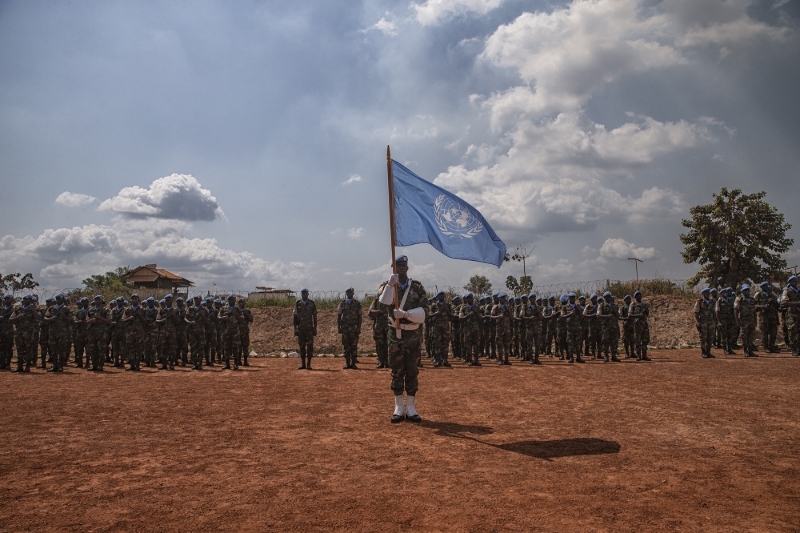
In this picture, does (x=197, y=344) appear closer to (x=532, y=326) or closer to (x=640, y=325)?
(x=532, y=326)

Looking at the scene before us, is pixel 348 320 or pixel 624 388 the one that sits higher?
pixel 348 320

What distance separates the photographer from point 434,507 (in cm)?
433

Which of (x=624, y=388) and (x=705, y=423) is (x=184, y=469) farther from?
(x=624, y=388)

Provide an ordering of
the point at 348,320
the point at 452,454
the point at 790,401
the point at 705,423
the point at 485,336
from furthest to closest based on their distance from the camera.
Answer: the point at 485,336 → the point at 348,320 → the point at 790,401 → the point at 705,423 → the point at 452,454

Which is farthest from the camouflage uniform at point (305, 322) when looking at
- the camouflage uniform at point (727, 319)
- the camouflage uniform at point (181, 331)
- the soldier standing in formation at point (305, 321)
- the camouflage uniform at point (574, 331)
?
the camouflage uniform at point (727, 319)

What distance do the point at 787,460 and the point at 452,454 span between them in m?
3.49

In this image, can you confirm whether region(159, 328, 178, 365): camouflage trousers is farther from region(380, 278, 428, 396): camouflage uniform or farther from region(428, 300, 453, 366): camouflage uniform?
region(380, 278, 428, 396): camouflage uniform

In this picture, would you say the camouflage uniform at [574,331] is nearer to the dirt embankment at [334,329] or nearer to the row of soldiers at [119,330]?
the dirt embankment at [334,329]

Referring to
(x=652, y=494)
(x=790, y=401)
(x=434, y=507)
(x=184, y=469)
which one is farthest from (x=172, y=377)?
(x=790, y=401)

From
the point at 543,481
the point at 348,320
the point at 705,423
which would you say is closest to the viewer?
the point at 543,481

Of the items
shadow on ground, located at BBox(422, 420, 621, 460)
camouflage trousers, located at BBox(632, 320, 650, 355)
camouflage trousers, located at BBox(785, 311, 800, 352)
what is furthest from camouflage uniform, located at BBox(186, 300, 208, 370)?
camouflage trousers, located at BBox(785, 311, 800, 352)

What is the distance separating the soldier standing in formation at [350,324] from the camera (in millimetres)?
16141

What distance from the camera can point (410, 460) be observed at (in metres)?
5.73

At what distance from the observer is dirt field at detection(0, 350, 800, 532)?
416 cm
